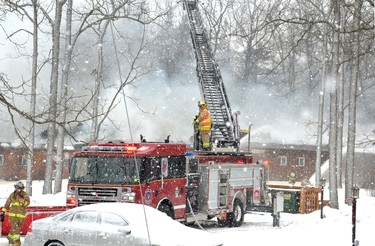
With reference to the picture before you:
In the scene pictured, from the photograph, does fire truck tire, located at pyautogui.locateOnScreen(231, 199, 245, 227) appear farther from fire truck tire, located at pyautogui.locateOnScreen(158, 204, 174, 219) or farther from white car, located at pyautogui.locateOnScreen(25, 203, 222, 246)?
white car, located at pyautogui.locateOnScreen(25, 203, 222, 246)

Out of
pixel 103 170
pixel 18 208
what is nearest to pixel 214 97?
pixel 103 170

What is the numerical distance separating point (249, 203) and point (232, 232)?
282 cm

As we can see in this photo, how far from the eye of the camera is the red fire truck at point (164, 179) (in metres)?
13.7

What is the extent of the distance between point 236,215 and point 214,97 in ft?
19.9

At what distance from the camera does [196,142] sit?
17859 mm

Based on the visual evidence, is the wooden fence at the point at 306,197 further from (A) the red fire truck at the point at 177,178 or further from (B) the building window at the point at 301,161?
(B) the building window at the point at 301,161

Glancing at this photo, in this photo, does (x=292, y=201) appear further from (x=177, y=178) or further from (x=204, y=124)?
(x=177, y=178)

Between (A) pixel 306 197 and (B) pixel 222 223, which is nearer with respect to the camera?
(B) pixel 222 223

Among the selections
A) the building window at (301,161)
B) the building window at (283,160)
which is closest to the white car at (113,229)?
the building window at (301,161)

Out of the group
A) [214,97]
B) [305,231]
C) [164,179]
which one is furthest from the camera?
[214,97]

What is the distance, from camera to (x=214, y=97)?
74.0 ft

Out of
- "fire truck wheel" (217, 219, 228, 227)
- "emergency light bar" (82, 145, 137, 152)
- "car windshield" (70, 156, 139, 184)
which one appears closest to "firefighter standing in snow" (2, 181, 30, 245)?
"car windshield" (70, 156, 139, 184)

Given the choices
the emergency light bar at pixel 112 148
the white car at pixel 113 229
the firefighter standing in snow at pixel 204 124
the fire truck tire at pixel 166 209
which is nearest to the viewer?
the white car at pixel 113 229

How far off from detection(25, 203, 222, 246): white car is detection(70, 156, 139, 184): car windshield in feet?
9.97
